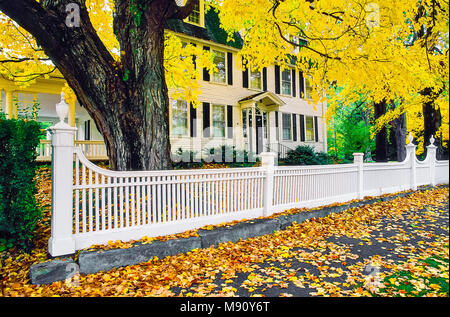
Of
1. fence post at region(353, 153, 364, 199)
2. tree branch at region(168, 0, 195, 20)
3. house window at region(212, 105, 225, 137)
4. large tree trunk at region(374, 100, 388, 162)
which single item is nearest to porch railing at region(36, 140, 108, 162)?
house window at region(212, 105, 225, 137)

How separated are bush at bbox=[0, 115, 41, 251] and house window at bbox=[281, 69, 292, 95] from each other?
15.5 m

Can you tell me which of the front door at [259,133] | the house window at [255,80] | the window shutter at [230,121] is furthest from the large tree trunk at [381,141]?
the window shutter at [230,121]

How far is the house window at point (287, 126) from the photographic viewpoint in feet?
52.5

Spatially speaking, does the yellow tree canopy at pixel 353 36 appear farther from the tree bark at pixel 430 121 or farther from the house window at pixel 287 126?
the house window at pixel 287 126

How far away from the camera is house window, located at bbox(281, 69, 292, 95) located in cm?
1661

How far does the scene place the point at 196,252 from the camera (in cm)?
359

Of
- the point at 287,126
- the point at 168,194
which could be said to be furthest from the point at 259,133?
the point at 168,194

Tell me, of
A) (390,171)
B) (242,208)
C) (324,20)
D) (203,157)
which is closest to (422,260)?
(242,208)

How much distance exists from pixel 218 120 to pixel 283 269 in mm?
11246

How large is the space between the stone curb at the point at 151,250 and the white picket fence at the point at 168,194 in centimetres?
21

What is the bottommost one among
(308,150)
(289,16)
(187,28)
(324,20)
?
(308,150)

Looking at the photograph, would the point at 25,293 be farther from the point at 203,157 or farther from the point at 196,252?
the point at 203,157

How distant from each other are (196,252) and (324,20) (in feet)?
19.8

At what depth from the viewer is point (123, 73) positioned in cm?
432
